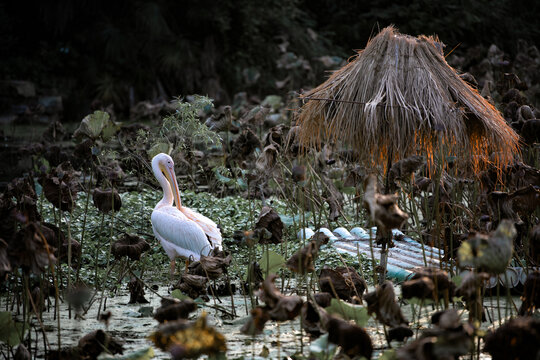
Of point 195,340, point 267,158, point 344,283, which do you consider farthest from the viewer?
point 267,158

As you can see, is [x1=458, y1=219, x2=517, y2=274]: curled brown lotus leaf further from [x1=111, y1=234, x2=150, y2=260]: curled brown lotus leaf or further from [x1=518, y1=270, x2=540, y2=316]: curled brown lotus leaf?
[x1=111, y1=234, x2=150, y2=260]: curled brown lotus leaf

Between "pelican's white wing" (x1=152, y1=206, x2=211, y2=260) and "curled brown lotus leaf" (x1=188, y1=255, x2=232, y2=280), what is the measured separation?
2.78 ft

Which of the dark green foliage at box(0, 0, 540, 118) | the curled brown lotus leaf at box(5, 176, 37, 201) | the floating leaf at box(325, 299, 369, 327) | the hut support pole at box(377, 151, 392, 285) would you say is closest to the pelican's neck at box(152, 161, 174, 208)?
the curled brown lotus leaf at box(5, 176, 37, 201)

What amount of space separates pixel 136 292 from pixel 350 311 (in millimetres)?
1355

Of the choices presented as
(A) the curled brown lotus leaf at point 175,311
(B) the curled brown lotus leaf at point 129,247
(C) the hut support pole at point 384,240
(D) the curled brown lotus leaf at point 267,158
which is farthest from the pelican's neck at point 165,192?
(A) the curled brown lotus leaf at point 175,311

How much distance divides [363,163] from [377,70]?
53cm

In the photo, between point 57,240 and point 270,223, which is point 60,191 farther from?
point 270,223

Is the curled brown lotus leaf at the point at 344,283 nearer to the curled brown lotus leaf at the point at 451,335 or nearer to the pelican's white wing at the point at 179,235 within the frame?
the curled brown lotus leaf at the point at 451,335

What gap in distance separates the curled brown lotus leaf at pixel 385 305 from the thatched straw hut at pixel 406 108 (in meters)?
1.20

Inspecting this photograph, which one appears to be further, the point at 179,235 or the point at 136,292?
the point at 179,235

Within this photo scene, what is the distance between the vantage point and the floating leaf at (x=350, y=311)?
252cm

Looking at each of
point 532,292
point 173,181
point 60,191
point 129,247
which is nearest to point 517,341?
point 532,292

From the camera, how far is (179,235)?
4121 millimetres

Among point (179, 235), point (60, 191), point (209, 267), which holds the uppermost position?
point (60, 191)
